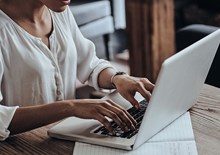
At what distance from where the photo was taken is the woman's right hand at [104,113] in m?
1.19

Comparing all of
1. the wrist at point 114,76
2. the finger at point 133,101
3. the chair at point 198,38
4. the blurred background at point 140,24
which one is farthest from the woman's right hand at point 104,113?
the blurred background at point 140,24

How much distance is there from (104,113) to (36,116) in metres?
0.18

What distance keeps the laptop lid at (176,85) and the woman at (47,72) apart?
8 centimetres

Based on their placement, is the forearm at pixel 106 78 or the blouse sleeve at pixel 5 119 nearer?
the blouse sleeve at pixel 5 119

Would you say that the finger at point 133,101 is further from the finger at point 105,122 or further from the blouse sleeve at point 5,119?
the blouse sleeve at point 5,119

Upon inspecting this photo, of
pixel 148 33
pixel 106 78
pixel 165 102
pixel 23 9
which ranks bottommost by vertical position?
pixel 148 33

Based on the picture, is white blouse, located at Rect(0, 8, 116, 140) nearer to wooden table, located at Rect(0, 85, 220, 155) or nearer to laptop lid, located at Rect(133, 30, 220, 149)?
wooden table, located at Rect(0, 85, 220, 155)

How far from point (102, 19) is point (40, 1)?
204 cm

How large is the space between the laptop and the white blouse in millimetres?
177

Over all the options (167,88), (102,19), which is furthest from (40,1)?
(102,19)

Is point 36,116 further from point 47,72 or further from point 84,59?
point 84,59

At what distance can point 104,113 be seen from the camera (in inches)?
47.1

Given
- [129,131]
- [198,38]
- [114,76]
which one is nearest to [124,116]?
[129,131]

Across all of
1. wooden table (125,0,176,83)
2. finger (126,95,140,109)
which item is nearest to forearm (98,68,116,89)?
finger (126,95,140,109)
